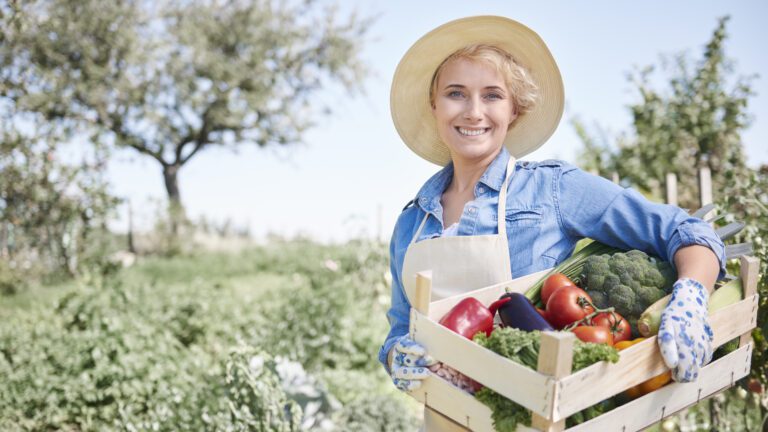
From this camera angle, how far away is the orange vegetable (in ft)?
5.34

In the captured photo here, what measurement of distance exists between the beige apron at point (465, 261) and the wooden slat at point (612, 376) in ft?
1.71

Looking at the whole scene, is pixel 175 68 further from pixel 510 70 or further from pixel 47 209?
pixel 510 70

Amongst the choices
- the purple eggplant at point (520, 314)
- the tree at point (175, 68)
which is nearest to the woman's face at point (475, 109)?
the purple eggplant at point (520, 314)

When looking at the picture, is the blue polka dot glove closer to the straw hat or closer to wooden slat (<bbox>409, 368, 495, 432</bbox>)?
wooden slat (<bbox>409, 368, 495, 432</bbox>)

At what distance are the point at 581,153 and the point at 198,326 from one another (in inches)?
197

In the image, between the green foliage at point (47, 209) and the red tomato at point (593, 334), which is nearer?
the red tomato at point (593, 334)

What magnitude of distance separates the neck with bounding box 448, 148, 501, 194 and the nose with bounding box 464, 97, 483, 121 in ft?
0.54

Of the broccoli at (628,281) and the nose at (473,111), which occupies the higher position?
the nose at (473,111)

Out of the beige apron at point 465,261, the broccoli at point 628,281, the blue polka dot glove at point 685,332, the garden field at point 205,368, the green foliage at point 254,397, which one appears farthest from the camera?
the garden field at point 205,368

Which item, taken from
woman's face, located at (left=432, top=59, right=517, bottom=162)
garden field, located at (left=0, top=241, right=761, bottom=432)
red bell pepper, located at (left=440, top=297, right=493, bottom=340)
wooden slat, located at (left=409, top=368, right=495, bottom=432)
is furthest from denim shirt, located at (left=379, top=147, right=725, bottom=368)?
garden field, located at (left=0, top=241, right=761, bottom=432)

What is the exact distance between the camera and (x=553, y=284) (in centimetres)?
184

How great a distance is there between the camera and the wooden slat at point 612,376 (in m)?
1.39

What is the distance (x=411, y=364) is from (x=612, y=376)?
499 mm

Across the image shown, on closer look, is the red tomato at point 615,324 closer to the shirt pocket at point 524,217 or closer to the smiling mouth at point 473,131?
the shirt pocket at point 524,217
